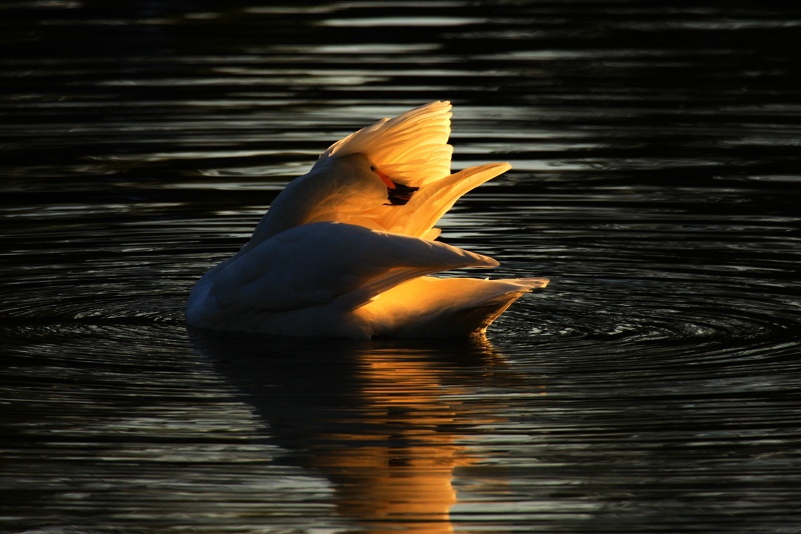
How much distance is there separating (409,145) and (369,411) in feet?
7.05

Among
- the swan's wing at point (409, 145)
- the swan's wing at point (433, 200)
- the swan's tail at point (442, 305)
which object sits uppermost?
the swan's wing at point (409, 145)

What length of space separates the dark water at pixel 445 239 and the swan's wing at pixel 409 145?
1091 millimetres

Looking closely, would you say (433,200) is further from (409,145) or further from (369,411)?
(369,411)

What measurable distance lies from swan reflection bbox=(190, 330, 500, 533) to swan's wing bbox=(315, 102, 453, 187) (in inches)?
41.3

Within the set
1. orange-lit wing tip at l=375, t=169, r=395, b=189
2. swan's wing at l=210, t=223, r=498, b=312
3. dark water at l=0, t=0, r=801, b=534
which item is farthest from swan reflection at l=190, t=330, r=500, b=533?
orange-lit wing tip at l=375, t=169, r=395, b=189

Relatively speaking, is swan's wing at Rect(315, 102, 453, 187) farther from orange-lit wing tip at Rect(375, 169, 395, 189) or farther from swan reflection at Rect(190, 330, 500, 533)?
swan reflection at Rect(190, 330, 500, 533)

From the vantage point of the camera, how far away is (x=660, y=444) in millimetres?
7191

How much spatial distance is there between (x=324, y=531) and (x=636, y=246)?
19.9 feet

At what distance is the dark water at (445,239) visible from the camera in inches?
262

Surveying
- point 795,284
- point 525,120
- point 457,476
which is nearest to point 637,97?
point 525,120

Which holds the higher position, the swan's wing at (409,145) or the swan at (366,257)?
the swan's wing at (409,145)

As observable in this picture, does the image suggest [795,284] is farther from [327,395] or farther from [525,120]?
[525,120]

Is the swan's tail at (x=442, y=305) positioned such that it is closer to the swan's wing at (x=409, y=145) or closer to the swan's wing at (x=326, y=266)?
the swan's wing at (x=326, y=266)

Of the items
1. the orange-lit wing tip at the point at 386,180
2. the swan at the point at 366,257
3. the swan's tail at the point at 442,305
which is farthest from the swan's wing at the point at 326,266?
the orange-lit wing tip at the point at 386,180
